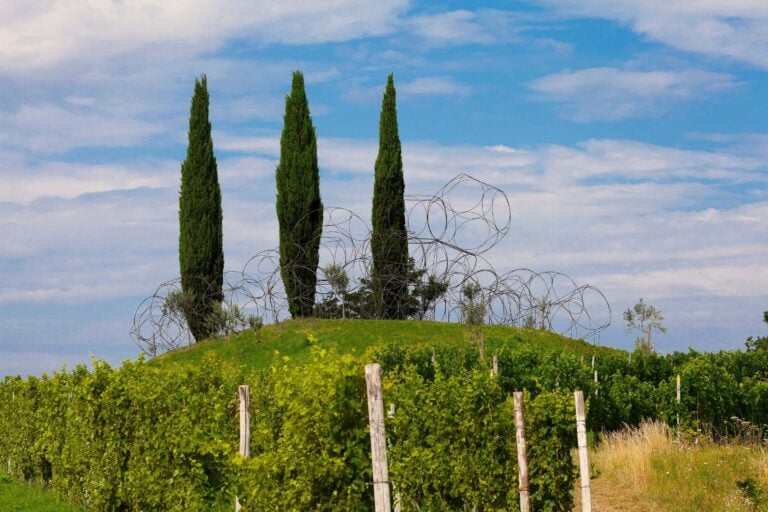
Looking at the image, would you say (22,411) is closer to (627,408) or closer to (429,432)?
(429,432)

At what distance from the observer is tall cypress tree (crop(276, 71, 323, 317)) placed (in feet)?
118

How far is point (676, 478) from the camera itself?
1485 cm

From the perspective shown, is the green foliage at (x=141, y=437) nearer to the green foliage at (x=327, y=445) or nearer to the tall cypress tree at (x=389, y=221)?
the green foliage at (x=327, y=445)

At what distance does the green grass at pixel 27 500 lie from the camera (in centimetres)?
1516

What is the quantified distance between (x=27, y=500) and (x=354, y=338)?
47.3 ft

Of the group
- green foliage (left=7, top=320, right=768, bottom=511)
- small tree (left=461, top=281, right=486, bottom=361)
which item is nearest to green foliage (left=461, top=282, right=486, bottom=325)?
small tree (left=461, top=281, right=486, bottom=361)

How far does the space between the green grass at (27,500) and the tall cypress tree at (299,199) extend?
1763 centimetres

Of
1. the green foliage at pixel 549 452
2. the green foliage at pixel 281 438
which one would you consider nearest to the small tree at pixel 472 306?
the green foliage at pixel 281 438

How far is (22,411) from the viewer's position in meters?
19.5

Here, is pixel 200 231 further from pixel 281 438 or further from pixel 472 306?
pixel 281 438

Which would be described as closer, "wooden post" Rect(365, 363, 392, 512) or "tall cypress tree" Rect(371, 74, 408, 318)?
"wooden post" Rect(365, 363, 392, 512)

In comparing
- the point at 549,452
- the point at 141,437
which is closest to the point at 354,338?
the point at 141,437

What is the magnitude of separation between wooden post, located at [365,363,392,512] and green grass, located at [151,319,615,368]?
786 inches

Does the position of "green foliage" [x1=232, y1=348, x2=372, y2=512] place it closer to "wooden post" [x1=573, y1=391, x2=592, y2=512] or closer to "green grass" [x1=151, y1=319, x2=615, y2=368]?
"wooden post" [x1=573, y1=391, x2=592, y2=512]
